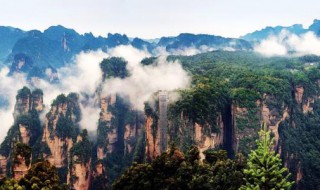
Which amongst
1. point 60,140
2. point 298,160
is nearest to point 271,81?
point 298,160

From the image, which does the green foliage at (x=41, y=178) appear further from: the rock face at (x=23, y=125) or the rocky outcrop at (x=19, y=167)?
the rock face at (x=23, y=125)

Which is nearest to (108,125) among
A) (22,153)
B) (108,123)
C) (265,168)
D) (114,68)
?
(108,123)

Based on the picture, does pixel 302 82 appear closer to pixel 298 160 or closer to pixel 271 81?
pixel 271 81

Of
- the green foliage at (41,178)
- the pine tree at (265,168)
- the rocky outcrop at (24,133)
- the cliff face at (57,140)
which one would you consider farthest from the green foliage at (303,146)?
the pine tree at (265,168)

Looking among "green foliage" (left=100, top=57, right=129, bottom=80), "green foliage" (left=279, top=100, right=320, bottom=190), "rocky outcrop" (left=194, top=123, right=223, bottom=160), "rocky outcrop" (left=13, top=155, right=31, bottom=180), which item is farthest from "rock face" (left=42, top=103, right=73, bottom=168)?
"green foliage" (left=279, top=100, right=320, bottom=190)

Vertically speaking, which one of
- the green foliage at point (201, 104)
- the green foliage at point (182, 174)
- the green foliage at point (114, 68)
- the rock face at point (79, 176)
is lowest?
the rock face at point (79, 176)

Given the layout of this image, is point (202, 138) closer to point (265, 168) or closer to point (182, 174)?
point (182, 174)
